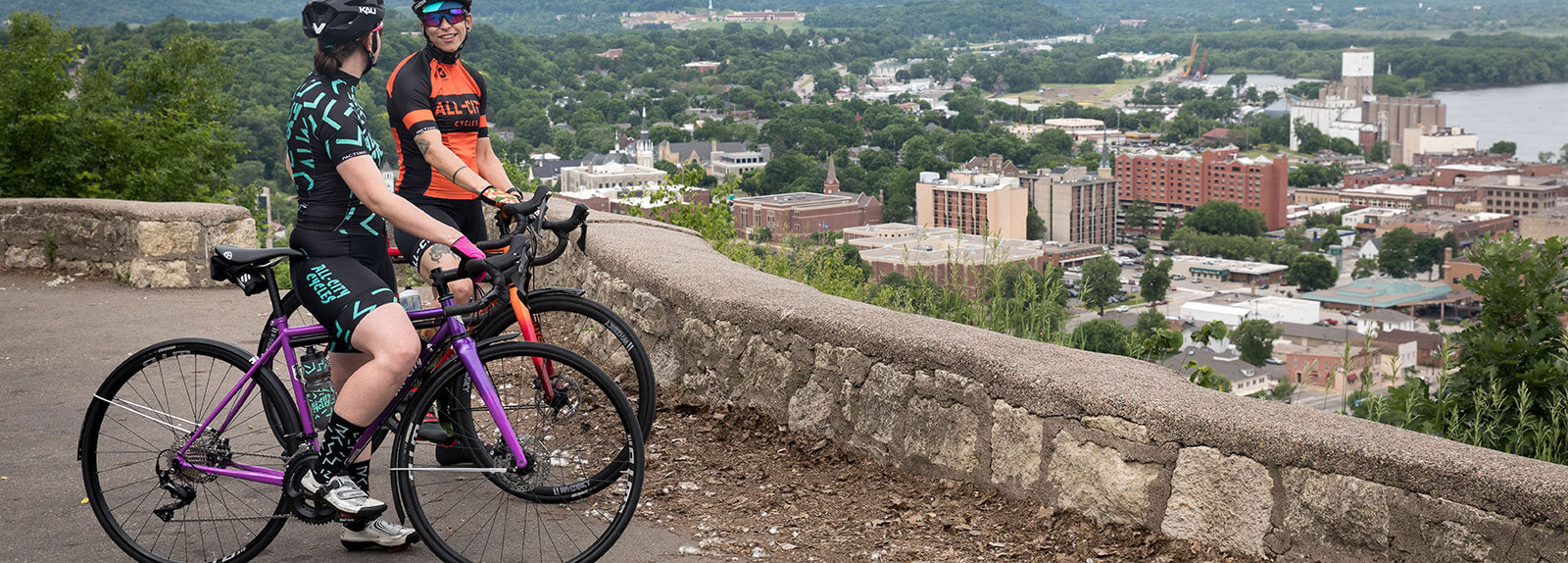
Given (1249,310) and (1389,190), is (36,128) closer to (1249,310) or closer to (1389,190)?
(1249,310)

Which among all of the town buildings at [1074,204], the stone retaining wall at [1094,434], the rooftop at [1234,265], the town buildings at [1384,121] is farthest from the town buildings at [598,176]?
the town buildings at [1384,121]

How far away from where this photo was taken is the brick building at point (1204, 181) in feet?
190

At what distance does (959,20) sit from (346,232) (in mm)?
152100

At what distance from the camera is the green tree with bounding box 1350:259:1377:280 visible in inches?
1702

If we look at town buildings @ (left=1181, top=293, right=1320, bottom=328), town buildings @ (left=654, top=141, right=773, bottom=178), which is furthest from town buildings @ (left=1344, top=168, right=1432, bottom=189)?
town buildings @ (left=1181, top=293, right=1320, bottom=328)

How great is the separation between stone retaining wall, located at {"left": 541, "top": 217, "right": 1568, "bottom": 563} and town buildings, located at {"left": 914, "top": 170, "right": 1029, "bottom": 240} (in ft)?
121

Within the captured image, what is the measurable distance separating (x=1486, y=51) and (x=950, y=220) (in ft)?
298

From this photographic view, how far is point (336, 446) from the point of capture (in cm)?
275

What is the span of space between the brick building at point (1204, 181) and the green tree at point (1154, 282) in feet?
66.6

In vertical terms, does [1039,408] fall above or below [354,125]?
below

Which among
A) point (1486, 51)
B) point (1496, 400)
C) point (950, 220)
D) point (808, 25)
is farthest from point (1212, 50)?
point (1496, 400)

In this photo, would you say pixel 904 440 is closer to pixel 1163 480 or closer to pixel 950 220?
pixel 1163 480

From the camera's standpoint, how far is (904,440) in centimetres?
329

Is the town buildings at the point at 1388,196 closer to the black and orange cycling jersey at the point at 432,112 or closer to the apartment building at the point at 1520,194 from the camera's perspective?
the apartment building at the point at 1520,194
